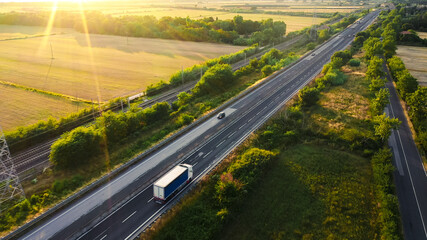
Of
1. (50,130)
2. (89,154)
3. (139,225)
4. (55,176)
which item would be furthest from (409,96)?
(50,130)

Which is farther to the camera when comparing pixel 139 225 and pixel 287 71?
pixel 287 71

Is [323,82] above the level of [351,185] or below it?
above

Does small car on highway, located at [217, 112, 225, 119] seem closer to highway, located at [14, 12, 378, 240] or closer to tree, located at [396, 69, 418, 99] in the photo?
highway, located at [14, 12, 378, 240]

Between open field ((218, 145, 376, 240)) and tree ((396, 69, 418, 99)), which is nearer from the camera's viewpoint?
open field ((218, 145, 376, 240))

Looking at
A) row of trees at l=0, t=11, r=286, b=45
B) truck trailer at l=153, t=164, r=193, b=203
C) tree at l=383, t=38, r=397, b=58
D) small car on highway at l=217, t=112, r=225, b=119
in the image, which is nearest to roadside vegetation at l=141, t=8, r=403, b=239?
truck trailer at l=153, t=164, r=193, b=203

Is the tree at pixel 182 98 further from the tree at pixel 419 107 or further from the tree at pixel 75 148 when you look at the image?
the tree at pixel 419 107

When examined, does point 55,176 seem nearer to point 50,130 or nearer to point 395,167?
point 50,130
